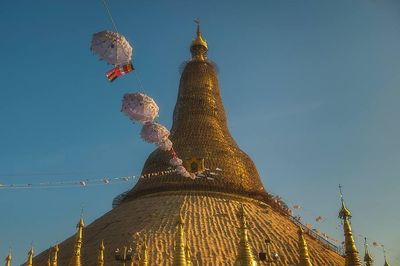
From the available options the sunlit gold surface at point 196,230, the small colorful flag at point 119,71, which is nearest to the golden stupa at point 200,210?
the sunlit gold surface at point 196,230

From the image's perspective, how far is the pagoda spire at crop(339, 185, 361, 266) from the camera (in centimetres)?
1379

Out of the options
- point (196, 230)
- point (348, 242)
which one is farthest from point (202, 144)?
point (348, 242)

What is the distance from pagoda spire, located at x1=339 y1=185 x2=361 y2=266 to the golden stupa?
30.5 feet

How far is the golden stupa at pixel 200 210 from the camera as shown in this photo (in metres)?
29.7

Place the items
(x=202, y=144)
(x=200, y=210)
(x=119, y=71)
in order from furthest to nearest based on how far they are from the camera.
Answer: (x=202, y=144)
(x=200, y=210)
(x=119, y=71)

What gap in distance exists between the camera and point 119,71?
18.1 m

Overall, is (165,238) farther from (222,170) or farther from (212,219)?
(222,170)

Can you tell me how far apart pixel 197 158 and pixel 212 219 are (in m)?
6.84

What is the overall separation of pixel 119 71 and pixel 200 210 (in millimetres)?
17595

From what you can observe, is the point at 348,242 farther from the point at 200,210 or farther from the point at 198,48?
the point at 198,48

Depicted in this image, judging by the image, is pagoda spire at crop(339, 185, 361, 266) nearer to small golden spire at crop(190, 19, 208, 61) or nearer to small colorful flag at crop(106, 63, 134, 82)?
small colorful flag at crop(106, 63, 134, 82)

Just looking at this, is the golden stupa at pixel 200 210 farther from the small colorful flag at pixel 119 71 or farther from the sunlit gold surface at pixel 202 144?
the small colorful flag at pixel 119 71

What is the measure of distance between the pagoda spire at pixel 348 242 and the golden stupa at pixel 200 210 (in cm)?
929

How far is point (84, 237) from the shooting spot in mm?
34094
